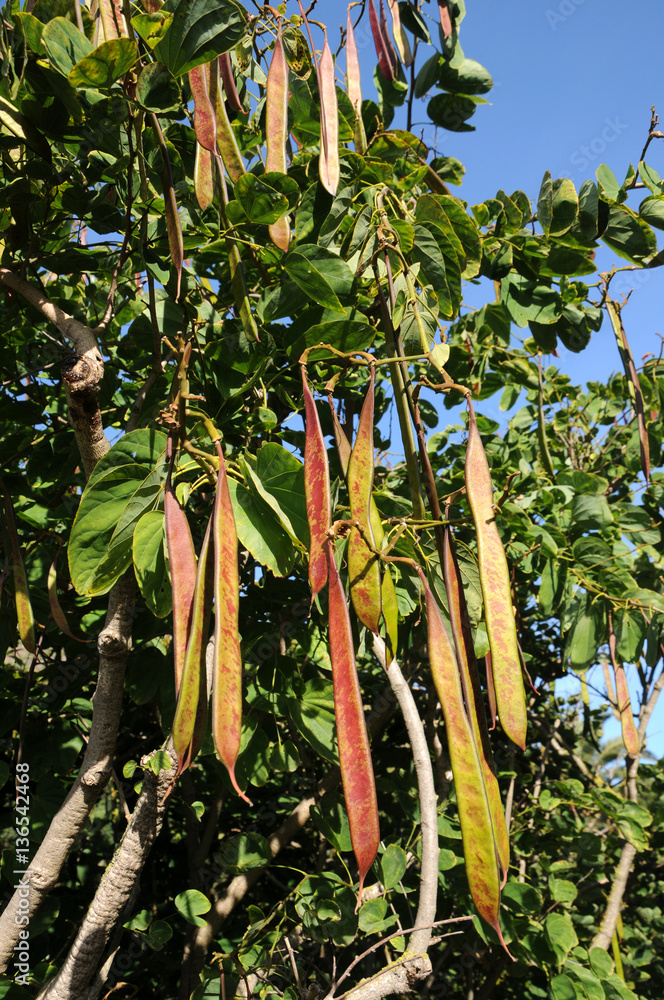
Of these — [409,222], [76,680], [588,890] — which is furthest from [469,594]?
[588,890]

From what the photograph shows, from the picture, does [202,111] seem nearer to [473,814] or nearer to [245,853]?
[473,814]

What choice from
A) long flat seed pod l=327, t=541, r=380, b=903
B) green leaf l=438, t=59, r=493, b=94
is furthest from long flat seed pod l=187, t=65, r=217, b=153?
green leaf l=438, t=59, r=493, b=94

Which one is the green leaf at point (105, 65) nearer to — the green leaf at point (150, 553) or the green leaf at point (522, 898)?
the green leaf at point (150, 553)

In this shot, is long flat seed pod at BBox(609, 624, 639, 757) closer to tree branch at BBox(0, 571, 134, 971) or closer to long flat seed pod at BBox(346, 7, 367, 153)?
tree branch at BBox(0, 571, 134, 971)

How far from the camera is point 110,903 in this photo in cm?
113

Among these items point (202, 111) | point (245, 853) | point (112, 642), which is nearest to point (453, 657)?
point (112, 642)

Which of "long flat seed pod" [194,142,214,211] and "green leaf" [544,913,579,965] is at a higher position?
"long flat seed pod" [194,142,214,211]

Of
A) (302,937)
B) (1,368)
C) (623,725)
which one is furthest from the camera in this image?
(1,368)

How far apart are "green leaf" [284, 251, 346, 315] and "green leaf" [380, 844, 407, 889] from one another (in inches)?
45.6

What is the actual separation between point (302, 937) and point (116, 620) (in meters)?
0.94

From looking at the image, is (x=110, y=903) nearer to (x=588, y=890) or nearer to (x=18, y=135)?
(x=18, y=135)

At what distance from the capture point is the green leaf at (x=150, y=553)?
37.6 inches

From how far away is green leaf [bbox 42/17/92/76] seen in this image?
1056 millimetres

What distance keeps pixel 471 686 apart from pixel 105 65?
100 cm
